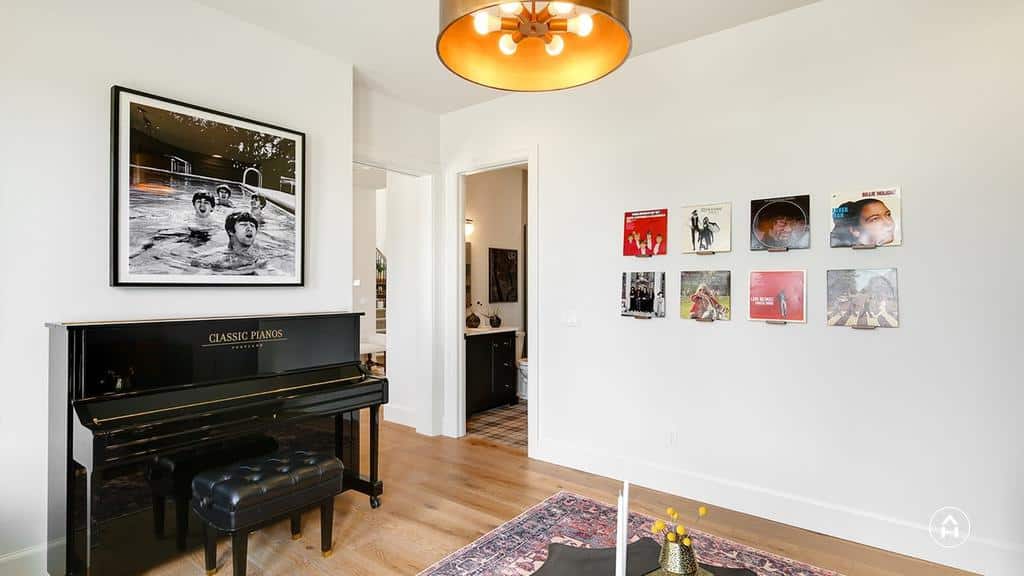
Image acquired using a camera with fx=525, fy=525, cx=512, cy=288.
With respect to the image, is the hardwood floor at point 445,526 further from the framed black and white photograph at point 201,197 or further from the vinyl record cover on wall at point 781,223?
the vinyl record cover on wall at point 781,223

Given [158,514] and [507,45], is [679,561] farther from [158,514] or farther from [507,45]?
[158,514]

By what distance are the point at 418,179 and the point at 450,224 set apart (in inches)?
22.4

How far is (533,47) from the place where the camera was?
72.8 inches

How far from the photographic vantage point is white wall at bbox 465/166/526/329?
20.1 ft

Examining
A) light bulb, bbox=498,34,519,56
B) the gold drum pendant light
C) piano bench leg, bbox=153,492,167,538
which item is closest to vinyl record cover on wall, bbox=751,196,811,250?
the gold drum pendant light

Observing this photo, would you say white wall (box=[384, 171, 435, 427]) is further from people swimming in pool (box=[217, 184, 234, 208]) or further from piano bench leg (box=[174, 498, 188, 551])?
piano bench leg (box=[174, 498, 188, 551])

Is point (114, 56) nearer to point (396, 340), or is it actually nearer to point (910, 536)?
point (396, 340)

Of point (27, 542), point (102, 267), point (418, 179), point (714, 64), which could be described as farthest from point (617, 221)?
point (27, 542)

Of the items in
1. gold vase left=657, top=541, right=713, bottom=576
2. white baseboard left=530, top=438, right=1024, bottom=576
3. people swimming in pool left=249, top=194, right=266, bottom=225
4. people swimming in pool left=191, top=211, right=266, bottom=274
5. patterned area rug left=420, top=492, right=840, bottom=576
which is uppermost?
people swimming in pool left=249, top=194, right=266, bottom=225

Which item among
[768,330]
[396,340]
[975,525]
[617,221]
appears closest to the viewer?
[975,525]

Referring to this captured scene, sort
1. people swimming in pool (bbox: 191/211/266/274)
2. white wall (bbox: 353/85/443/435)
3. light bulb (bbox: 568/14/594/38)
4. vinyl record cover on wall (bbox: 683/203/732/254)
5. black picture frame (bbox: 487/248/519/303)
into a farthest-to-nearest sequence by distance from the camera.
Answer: black picture frame (bbox: 487/248/519/303), white wall (bbox: 353/85/443/435), vinyl record cover on wall (bbox: 683/203/732/254), people swimming in pool (bbox: 191/211/266/274), light bulb (bbox: 568/14/594/38)

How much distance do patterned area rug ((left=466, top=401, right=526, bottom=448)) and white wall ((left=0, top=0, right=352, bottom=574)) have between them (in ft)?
8.24

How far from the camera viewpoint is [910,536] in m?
2.68

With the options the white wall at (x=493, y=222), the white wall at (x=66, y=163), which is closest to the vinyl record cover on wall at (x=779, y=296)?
the white wall at (x=66, y=163)
